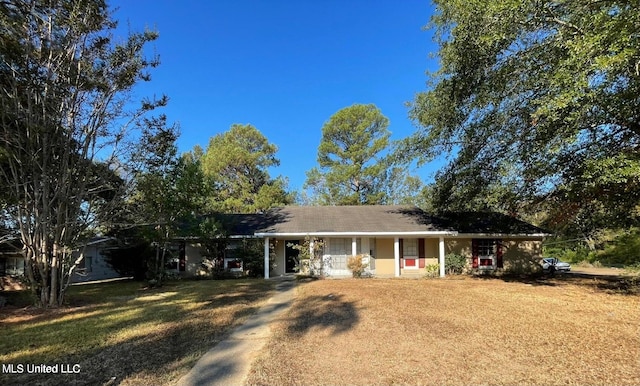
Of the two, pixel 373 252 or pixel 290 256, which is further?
pixel 290 256

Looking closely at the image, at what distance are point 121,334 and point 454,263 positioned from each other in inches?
625

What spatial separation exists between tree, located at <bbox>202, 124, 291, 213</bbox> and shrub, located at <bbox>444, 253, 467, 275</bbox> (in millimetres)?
15261

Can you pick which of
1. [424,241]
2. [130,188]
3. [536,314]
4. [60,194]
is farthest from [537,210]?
[60,194]

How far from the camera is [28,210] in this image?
10586 mm

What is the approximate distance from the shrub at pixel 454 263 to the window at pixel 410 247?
61.4 inches

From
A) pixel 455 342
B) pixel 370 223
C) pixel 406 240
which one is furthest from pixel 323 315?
pixel 406 240

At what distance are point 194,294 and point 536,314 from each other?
10.1 m

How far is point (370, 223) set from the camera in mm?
19109

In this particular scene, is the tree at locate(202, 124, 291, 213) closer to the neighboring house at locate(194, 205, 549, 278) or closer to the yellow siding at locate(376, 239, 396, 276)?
the neighboring house at locate(194, 205, 549, 278)

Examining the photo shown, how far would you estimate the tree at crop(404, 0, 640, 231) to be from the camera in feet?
27.2

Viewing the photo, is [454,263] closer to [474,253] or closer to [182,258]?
[474,253]

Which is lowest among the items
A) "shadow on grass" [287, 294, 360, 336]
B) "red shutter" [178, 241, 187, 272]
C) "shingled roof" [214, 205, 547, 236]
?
"shadow on grass" [287, 294, 360, 336]

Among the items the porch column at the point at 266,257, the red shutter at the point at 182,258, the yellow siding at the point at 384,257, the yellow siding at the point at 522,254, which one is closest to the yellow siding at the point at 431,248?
the yellow siding at the point at 384,257

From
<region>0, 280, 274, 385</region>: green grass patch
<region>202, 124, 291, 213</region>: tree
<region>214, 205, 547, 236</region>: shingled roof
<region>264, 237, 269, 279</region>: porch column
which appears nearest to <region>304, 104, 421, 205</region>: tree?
<region>202, 124, 291, 213</region>: tree
